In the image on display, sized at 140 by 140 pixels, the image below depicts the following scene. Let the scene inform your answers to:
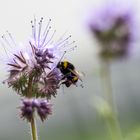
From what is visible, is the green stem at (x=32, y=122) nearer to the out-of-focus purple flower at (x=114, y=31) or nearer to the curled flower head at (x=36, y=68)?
the curled flower head at (x=36, y=68)

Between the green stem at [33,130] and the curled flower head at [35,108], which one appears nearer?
the green stem at [33,130]

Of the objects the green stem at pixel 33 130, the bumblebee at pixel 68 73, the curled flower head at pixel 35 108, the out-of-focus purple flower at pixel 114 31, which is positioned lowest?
the green stem at pixel 33 130

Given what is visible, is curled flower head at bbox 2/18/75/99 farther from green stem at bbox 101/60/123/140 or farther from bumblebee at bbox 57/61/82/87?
green stem at bbox 101/60/123/140

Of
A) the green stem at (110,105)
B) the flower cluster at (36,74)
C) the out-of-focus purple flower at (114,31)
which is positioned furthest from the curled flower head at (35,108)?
the out-of-focus purple flower at (114,31)

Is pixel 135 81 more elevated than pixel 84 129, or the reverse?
pixel 135 81

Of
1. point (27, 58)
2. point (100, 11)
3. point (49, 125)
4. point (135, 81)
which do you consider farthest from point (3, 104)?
point (27, 58)

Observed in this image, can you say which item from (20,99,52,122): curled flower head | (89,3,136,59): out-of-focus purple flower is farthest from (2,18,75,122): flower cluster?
(89,3,136,59): out-of-focus purple flower

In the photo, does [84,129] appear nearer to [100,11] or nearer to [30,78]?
[100,11]

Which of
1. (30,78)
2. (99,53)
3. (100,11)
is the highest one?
(100,11)
